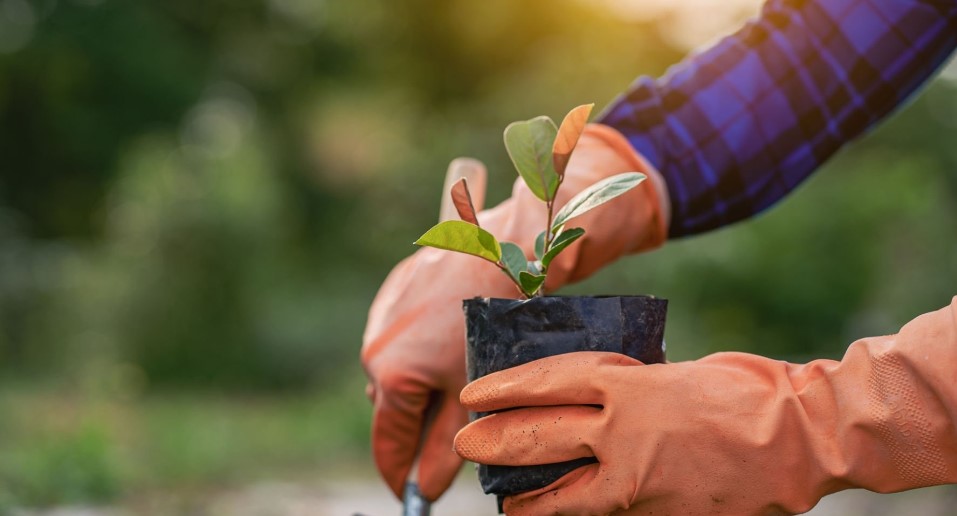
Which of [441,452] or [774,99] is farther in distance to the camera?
[774,99]

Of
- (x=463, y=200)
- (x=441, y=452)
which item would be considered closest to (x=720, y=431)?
(x=463, y=200)

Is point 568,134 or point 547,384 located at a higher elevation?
point 568,134

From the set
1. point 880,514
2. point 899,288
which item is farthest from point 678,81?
point 899,288

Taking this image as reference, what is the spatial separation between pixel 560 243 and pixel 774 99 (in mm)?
713

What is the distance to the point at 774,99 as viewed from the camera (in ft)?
5.13

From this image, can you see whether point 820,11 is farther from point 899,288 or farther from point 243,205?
point 243,205

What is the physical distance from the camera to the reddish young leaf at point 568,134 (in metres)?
1.06

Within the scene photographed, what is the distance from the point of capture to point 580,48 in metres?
6.32

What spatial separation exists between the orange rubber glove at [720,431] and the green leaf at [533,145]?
0.24 m

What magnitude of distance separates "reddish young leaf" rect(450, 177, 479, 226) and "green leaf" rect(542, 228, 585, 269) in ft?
0.31

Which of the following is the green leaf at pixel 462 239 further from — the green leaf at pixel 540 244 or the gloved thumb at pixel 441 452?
the gloved thumb at pixel 441 452

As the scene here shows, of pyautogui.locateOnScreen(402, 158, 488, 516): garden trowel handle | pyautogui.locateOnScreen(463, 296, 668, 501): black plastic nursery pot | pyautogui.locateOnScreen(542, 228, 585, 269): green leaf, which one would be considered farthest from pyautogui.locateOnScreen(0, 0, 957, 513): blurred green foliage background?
pyautogui.locateOnScreen(542, 228, 585, 269): green leaf

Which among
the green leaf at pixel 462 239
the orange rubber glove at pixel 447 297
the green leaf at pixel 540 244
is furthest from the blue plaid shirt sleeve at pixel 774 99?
the green leaf at pixel 462 239

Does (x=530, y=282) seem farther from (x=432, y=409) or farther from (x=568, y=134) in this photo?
(x=432, y=409)
